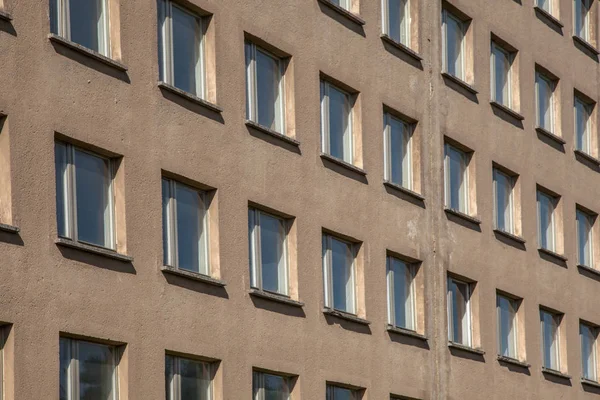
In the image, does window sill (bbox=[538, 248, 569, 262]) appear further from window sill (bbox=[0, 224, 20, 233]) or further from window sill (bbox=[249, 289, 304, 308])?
window sill (bbox=[0, 224, 20, 233])

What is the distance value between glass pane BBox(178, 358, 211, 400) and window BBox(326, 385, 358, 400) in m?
4.00

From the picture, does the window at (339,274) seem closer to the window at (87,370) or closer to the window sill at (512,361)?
the window sill at (512,361)

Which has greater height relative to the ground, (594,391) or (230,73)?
(230,73)

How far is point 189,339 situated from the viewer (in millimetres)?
28453

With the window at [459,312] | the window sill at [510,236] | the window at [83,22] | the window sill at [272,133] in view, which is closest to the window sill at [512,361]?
the window at [459,312]

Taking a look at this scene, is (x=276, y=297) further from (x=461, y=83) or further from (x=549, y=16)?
(x=549, y=16)

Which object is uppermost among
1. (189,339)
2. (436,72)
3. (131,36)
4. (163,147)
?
(436,72)

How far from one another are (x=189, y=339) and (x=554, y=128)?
62.4 ft

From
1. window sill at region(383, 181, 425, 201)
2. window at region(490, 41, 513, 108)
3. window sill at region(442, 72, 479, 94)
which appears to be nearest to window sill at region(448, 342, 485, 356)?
window sill at region(383, 181, 425, 201)

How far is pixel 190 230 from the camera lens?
29578 mm

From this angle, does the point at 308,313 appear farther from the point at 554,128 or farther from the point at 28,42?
the point at 554,128

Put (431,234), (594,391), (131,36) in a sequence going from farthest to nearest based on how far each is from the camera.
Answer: (594,391)
(431,234)
(131,36)

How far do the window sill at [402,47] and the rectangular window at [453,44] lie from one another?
171cm

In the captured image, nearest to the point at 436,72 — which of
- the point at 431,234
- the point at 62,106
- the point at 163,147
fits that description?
the point at 431,234
